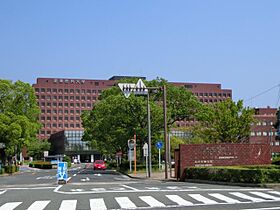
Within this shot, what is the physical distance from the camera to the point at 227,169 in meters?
25.3

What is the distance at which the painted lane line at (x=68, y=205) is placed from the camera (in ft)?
47.2

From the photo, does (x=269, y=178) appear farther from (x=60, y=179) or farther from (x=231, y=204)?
(x=60, y=179)

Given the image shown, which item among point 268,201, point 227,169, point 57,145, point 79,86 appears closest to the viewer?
point 268,201

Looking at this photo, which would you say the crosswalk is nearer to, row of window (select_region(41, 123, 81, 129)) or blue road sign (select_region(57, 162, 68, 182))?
blue road sign (select_region(57, 162, 68, 182))

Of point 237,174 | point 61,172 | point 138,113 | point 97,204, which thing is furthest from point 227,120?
point 97,204

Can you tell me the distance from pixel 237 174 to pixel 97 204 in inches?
424

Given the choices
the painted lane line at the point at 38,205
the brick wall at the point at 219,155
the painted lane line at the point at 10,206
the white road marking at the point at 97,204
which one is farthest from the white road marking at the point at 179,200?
the brick wall at the point at 219,155

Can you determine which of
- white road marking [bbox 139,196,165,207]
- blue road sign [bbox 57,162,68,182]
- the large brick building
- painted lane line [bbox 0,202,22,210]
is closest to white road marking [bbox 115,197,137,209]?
white road marking [bbox 139,196,165,207]

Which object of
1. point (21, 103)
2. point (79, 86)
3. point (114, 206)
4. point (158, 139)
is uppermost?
point (79, 86)

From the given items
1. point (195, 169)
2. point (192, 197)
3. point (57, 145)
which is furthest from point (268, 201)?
point (57, 145)

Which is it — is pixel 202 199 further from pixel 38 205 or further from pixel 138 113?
pixel 138 113

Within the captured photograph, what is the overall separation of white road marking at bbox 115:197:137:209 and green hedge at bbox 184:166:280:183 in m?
8.15

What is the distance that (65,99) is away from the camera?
158 m

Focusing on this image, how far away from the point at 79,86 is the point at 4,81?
91.0 meters
